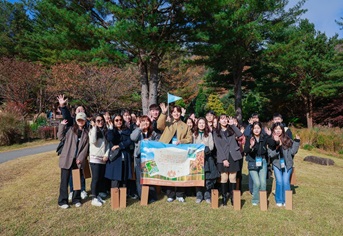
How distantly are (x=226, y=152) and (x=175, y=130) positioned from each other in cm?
95

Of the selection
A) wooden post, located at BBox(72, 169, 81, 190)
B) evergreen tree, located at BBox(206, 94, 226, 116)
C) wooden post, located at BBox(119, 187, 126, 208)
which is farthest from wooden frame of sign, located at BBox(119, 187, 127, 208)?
evergreen tree, located at BBox(206, 94, 226, 116)

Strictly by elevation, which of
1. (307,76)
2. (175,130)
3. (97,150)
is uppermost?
(307,76)

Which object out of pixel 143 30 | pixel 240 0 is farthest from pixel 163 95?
pixel 143 30

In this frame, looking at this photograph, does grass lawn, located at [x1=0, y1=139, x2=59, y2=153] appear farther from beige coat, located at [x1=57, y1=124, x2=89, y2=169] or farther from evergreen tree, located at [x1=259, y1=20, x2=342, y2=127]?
evergreen tree, located at [x1=259, y1=20, x2=342, y2=127]

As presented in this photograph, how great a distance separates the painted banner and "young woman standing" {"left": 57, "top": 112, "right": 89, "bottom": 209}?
98cm

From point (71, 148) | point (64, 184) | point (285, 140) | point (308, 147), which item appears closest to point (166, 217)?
point (64, 184)

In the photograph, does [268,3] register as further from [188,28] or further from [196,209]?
[196,209]

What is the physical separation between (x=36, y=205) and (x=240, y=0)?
12.3 metres

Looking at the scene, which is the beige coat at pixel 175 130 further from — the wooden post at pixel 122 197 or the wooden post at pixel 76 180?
the wooden post at pixel 76 180

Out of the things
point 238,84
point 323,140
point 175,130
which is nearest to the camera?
point 175,130

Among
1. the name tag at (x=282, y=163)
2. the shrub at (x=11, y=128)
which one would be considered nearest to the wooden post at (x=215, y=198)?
the name tag at (x=282, y=163)

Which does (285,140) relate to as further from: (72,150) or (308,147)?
(308,147)

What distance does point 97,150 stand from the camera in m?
4.07

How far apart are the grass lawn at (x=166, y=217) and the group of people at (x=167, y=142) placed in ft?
0.91
